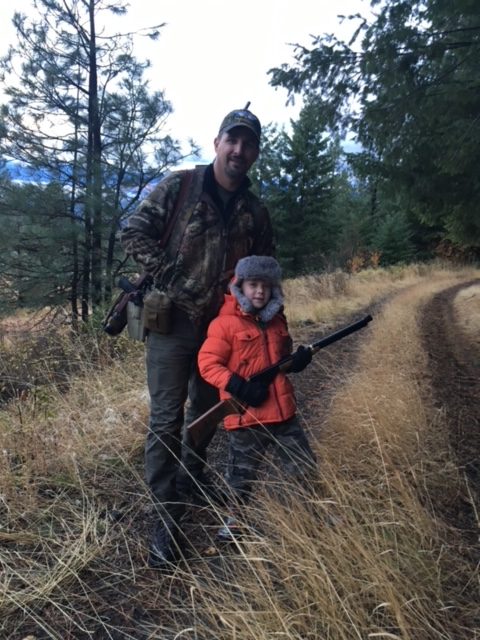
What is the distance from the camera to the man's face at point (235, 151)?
2.53m

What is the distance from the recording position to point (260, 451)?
2631 mm

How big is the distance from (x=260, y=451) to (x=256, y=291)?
921 millimetres

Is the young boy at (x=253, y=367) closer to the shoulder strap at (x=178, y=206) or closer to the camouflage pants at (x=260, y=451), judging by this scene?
the camouflage pants at (x=260, y=451)

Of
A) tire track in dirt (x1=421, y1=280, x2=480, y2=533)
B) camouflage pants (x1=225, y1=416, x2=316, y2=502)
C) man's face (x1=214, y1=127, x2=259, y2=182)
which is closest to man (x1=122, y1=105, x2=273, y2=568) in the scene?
man's face (x1=214, y1=127, x2=259, y2=182)

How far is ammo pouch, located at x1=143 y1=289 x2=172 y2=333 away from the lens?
2.45m

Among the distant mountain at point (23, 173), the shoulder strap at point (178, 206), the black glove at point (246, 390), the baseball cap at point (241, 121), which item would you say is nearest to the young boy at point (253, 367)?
the black glove at point (246, 390)

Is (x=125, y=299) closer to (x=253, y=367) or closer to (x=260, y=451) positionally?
(x=253, y=367)

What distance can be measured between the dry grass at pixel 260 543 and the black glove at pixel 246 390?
48 cm

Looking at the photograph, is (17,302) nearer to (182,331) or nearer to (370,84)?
(370,84)

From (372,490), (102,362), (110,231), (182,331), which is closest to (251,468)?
(372,490)

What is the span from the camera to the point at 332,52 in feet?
19.3

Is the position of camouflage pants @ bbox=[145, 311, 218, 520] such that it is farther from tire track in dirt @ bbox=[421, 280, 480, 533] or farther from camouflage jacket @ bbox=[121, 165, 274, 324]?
tire track in dirt @ bbox=[421, 280, 480, 533]

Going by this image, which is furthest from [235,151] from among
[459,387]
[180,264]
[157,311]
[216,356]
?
[459,387]

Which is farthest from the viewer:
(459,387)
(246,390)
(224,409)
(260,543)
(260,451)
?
(459,387)
